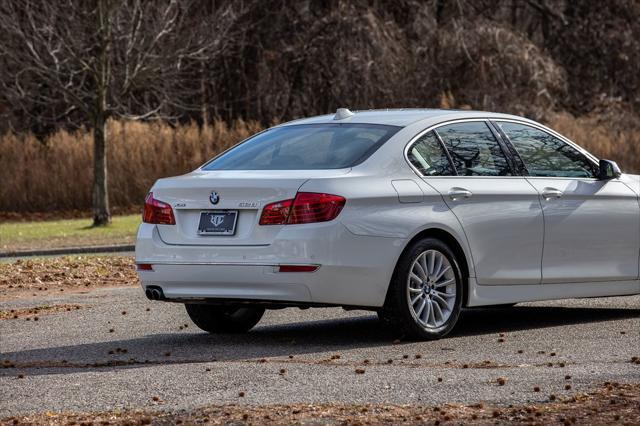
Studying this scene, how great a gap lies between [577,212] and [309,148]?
2.13m

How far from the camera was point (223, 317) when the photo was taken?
10.6 meters

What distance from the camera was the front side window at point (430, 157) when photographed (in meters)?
9.98

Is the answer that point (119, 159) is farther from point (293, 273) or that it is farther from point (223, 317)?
point (293, 273)

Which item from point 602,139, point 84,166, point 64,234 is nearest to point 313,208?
point 64,234

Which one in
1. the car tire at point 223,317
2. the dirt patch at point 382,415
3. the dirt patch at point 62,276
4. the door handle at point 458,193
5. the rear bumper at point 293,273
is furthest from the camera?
the dirt patch at point 62,276

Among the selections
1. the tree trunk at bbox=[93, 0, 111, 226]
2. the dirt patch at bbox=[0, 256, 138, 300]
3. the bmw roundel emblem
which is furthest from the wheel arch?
the tree trunk at bbox=[93, 0, 111, 226]

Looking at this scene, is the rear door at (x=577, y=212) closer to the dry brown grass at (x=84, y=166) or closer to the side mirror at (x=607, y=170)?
the side mirror at (x=607, y=170)

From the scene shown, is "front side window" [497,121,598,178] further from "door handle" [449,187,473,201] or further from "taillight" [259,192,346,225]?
"taillight" [259,192,346,225]

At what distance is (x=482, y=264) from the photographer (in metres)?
10.1

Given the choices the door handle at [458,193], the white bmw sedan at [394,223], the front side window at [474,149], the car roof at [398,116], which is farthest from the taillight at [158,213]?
the front side window at [474,149]

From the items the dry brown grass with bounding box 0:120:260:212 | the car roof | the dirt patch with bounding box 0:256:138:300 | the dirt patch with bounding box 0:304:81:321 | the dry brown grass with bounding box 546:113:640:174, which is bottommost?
the dry brown grass with bounding box 0:120:260:212

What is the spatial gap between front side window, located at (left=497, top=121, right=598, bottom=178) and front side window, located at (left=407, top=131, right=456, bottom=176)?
0.76 m

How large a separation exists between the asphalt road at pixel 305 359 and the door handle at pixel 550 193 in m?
0.96

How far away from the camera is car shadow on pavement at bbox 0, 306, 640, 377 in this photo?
29.8 ft
